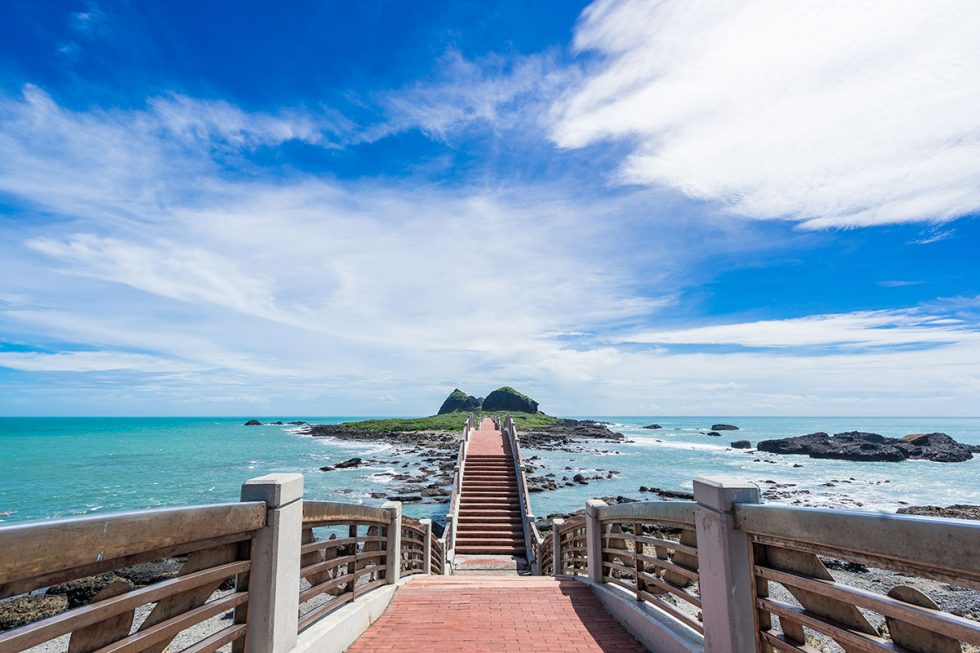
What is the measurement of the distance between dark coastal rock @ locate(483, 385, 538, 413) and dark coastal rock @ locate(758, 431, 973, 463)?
65.5 m

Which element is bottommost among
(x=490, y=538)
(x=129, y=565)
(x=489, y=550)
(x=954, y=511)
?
(x=954, y=511)

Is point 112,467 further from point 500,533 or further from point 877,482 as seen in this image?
point 877,482

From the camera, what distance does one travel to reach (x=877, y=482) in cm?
4191

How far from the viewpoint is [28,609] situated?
12.8 m

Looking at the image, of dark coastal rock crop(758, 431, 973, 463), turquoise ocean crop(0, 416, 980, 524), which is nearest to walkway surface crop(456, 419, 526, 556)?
turquoise ocean crop(0, 416, 980, 524)

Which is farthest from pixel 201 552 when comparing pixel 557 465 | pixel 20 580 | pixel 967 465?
pixel 967 465

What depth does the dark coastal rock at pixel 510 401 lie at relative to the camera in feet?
429

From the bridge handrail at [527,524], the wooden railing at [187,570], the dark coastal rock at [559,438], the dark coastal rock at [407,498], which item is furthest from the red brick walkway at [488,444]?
the dark coastal rock at [559,438]

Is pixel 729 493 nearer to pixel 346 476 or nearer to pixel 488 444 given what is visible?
pixel 488 444

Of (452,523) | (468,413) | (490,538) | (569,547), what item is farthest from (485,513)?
(468,413)

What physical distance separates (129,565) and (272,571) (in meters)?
1.09

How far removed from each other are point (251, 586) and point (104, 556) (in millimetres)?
1433

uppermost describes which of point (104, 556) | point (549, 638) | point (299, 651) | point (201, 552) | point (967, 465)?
point (104, 556)

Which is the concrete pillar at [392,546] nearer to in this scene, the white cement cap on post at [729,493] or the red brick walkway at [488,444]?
the white cement cap on post at [729,493]
